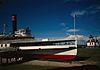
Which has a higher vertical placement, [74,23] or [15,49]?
[74,23]

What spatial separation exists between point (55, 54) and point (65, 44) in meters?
3.52

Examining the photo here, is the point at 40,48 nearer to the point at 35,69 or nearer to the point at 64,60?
the point at 64,60

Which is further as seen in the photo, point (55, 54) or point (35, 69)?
point (55, 54)

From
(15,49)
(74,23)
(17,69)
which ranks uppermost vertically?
(74,23)

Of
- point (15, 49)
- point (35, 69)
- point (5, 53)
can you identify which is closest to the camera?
point (35, 69)

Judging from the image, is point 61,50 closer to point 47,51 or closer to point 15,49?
point 47,51

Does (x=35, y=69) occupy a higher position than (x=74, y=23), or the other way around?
(x=74, y=23)

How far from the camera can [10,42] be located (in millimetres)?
45250

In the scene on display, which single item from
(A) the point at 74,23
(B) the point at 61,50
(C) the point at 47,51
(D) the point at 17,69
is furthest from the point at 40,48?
(D) the point at 17,69

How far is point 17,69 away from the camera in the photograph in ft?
109

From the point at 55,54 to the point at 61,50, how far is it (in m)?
1.35

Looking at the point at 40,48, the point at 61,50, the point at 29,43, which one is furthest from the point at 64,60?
the point at 29,43

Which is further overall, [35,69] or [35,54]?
[35,54]

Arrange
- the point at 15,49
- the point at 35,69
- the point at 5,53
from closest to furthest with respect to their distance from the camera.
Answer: the point at 35,69 → the point at 5,53 → the point at 15,49
